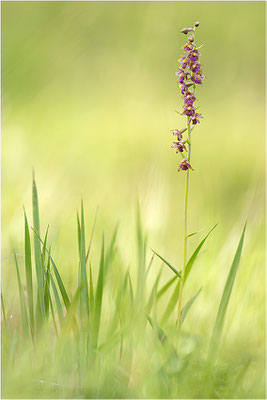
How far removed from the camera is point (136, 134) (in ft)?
14.6

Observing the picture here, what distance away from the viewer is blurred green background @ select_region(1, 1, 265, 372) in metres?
2.29

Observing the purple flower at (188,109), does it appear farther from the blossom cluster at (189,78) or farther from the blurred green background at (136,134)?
the blurred green background at (136,134)

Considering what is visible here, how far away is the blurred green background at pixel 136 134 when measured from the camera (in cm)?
229

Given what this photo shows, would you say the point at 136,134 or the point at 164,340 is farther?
the point at 136,134

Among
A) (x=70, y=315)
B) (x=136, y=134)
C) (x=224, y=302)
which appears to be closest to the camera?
(x=70, y=315)

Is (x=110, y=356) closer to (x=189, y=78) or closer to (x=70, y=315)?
(x=70, y=315)

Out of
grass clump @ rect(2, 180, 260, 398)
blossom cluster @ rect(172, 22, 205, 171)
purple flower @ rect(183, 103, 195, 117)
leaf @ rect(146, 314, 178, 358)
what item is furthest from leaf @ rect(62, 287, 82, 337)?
purple flower @ rect(183, 103, 195, 117)

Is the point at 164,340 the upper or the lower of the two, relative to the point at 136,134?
lower

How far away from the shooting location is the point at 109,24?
5.24 m

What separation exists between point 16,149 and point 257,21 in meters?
3.15

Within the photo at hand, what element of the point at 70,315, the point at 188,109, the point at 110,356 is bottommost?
the point at 110,356

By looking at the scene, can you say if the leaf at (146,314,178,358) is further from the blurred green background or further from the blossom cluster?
the blossom cluster

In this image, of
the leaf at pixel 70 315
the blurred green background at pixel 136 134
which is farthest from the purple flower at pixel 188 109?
the leaf at pixel 70 315

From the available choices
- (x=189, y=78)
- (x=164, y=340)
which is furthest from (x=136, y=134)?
(x=164, y=340)
